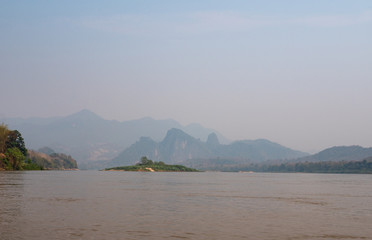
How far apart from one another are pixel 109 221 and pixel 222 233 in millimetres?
11017

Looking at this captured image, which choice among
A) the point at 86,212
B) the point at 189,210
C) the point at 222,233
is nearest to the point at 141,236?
the point at 222,233

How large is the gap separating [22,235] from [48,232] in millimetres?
2037

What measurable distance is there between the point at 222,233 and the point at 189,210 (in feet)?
50.4

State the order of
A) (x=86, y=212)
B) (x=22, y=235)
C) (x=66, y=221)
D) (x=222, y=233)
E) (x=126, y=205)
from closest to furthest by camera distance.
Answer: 1. (x=22, y=235)
2. (x=222, y=233)
3. (x=66, y=221)
4. (x=86, y=212)
5. (x=126, y=205)

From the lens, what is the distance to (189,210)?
49.3 m

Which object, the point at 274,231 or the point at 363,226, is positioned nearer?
the point at 274,231

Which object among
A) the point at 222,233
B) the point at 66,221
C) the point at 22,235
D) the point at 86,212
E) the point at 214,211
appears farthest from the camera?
the point at 214,211

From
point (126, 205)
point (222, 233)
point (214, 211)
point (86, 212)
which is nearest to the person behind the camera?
point (222, 233)

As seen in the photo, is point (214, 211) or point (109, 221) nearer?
point (109, 221)

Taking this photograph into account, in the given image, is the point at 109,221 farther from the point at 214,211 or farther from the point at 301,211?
the point at 301,211

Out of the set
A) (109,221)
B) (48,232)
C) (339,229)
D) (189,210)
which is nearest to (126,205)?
(189,210)

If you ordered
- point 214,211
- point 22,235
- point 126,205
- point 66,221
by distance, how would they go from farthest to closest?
point 126,205 → point 214,211 → point 66,221 → point 22,235

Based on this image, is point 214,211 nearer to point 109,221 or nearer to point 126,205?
point 126,205

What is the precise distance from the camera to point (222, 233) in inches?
1346
